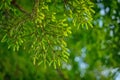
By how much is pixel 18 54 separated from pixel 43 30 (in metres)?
3.30

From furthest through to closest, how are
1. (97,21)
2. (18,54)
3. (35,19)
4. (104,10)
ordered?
(18,54)
(97,21)
(104,10)
(35,19)

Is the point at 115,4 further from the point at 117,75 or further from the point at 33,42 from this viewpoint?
the point at 33,42

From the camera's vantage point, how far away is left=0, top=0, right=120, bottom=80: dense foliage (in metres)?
3.78

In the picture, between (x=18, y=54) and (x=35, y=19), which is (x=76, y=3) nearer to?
(x=35, y=19)

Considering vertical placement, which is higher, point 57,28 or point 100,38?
point 57,28

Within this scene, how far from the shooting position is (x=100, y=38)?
6395 mm

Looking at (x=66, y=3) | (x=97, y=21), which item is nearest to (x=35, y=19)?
(x=66, y=3)

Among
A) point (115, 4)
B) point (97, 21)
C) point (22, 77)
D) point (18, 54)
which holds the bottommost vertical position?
point (22, 77)

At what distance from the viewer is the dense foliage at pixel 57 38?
12.4 feet

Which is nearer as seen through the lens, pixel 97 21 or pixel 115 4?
pixel 115 4

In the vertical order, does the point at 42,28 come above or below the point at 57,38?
above

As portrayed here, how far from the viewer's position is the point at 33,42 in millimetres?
3744

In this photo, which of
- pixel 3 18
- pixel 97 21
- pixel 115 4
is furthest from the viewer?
pixel 97 21

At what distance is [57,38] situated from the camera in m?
3.79
